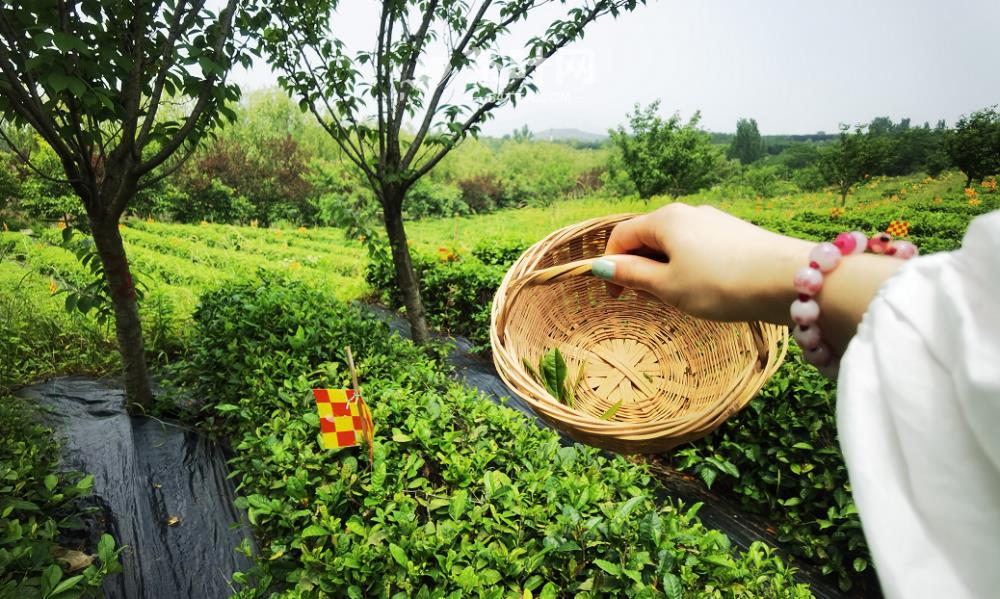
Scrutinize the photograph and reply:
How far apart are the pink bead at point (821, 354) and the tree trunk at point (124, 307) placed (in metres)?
2.65

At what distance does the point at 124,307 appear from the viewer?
2.34m

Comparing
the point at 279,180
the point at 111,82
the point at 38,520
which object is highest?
the point at 111,82

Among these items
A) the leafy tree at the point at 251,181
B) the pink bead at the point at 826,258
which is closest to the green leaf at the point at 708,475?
the pink bead at the point at 826,258

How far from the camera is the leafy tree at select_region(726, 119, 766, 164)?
389 centimetres

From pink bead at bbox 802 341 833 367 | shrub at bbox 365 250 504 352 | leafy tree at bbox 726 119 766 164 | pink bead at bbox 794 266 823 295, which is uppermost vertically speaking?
leafy tree at bbox 726 119 766 164

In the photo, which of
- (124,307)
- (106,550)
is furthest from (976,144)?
(124,307)

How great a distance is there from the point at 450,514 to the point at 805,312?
0.99 meters

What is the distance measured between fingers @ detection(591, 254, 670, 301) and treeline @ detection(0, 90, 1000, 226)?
161 centimetres

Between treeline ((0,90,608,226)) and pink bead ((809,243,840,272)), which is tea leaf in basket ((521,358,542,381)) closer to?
pink bead ((809,243,840,272))

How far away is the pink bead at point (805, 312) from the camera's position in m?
0.51

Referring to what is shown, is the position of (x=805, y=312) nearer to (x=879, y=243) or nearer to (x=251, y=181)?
(x=879, y=243)

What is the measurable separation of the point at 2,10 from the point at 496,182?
5.96m

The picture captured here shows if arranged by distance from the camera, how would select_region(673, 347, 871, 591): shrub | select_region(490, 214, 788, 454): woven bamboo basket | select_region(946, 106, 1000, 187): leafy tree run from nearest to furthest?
select_region(490, 214, 788, 454): woven bamboo basket → select_region(673, 347, 871, 591): shrub → select_region(946, 106, 1000, 187): leafy tree

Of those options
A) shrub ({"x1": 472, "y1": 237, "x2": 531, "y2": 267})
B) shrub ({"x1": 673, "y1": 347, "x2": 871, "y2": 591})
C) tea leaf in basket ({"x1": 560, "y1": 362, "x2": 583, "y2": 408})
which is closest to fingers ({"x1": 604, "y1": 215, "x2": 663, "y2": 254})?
tea leaf in basket ({"x1": 560, "y1": 362, "x2": 583, "y2": 408})
